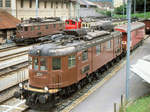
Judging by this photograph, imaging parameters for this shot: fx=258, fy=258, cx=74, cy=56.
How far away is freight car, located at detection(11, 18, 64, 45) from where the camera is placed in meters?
31.1

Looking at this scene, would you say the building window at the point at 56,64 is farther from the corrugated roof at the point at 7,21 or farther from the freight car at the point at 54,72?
the corrugated roof at the point at 7,21

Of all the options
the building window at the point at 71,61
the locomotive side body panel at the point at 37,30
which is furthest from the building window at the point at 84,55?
the locomotive side body panel at the point at 37,30

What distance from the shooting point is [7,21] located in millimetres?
34312

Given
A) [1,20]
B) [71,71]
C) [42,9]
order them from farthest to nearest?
[42,9]
[1,20]
[71,71]

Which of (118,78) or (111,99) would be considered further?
(118,78)

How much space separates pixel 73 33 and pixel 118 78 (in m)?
5.14

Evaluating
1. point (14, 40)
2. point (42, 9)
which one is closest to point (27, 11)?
point (42, 9)

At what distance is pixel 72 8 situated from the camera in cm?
5631

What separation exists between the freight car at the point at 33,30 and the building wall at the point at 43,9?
5639mm

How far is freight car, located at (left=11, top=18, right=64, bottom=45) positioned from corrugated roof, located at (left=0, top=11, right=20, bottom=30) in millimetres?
1804

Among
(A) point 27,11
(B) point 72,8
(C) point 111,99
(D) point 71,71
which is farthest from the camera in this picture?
(B) point 72,8

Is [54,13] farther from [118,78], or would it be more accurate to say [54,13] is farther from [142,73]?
[142,73]

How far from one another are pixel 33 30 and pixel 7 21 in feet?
14.8

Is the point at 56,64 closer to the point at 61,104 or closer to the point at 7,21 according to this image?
the point at 61,104
